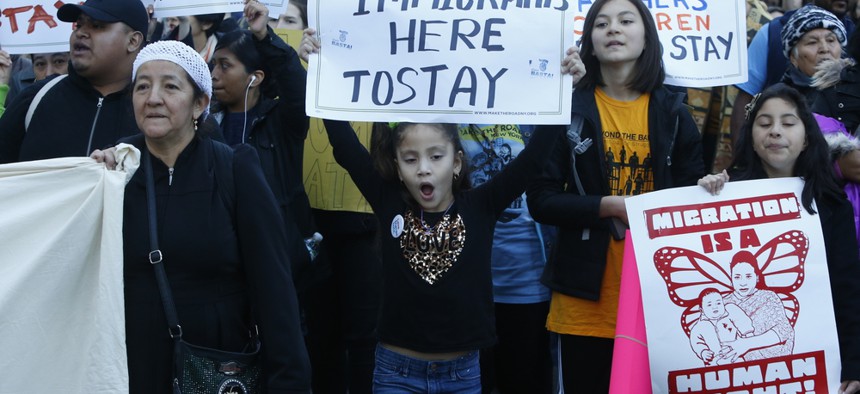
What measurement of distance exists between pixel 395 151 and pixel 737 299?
1426mm

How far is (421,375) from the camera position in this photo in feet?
13.9

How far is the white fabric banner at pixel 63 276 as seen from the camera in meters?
3.37

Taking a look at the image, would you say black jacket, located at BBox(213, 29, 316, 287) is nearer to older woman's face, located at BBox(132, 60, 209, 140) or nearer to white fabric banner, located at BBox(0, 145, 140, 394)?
older woman's face, located at BBox(132, 60, 209, 140)

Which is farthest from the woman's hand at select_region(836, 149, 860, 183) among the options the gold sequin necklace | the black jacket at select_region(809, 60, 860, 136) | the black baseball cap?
the black baseball cap

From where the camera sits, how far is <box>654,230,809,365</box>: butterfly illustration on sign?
400cm

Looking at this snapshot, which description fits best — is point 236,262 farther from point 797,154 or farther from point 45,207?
point 797,154

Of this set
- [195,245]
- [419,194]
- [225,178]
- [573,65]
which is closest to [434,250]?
[419,194]

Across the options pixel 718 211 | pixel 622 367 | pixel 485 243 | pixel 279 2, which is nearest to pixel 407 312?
pixel 485 243

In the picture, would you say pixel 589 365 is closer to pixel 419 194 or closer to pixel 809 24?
pixel 419 194

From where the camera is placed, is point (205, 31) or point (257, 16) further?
point (205, 31)

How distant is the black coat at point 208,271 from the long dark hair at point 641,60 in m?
1.72

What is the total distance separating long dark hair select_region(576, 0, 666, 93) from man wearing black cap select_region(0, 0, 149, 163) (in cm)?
190

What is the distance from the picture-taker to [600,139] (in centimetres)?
457

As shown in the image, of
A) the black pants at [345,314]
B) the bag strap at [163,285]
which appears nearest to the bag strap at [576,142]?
the black pants at [345,314]
